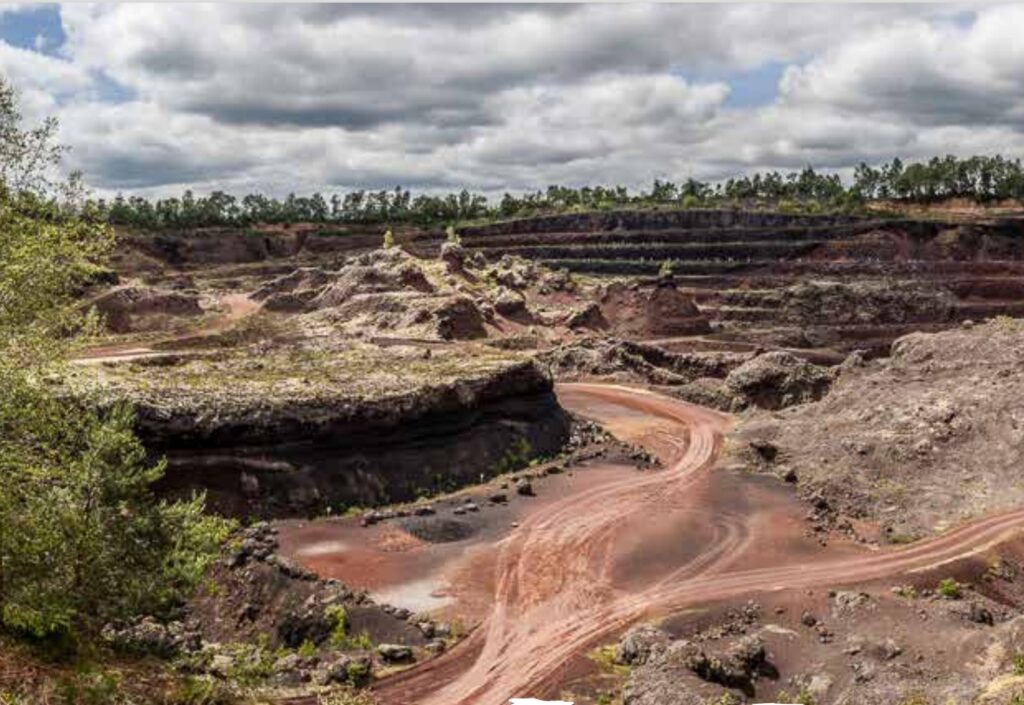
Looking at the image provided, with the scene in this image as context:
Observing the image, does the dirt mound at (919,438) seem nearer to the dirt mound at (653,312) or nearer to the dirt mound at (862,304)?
the dirt mound at (653,312)

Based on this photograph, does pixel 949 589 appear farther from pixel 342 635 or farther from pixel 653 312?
pixel 653 312

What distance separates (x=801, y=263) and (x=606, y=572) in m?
87.1

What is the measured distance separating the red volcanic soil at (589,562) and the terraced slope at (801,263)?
46.0m

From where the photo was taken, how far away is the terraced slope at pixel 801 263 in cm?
9681

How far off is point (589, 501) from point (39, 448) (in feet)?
85.6

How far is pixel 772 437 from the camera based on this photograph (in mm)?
50406

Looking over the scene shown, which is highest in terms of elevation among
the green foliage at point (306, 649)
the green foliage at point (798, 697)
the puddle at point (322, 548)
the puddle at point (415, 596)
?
the puddle at point (322, 548)

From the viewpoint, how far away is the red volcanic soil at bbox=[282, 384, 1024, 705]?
25.8 metres

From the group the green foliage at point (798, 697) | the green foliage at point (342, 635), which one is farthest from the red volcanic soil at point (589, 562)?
the green foliage at point (798, 697)

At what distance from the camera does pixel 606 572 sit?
32.6 meters

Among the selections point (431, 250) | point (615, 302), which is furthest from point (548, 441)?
point (431, 250)

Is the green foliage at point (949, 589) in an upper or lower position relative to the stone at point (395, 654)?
lower

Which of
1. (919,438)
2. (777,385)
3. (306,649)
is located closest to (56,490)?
(306,649)

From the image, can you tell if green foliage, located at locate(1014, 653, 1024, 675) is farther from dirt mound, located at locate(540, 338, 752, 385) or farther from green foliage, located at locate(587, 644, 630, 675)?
dirt mound, located at locate(540, 338, 752, 385)
